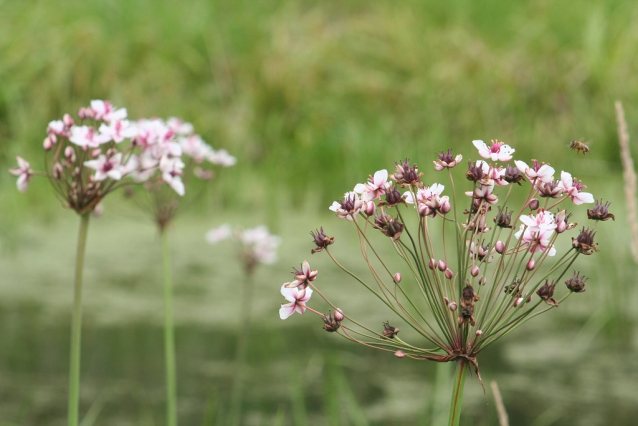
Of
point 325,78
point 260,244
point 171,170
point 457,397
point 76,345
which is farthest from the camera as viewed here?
point 325,78

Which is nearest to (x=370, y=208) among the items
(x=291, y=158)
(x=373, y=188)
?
(x=373, y=188)

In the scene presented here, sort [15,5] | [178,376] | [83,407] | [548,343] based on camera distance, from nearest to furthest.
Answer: [83,407] < [178,376] < [548,343] < [15,5]

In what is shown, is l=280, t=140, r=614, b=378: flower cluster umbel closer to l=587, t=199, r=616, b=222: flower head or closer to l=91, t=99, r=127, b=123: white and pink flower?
l=587, t=199, r=616, b=222: flower head

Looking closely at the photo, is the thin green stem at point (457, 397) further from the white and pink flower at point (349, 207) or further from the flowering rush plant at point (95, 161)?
the flowering rush plant at point (95, 161)

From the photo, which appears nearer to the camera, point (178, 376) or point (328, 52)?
point (178, 376)

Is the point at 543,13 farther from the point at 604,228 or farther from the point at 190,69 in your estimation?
the point at 604,228

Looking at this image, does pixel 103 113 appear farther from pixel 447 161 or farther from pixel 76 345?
pixel 447 161

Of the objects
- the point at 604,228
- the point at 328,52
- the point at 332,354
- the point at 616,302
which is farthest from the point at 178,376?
the point at 328,52

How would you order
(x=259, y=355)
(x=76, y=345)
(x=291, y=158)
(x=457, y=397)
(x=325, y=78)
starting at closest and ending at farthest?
(x=457, y=397), (x=76, y=345), (x=259, y=355), (x=291, y=158), (x=325, y=78)

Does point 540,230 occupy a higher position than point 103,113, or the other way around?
point 103,113
